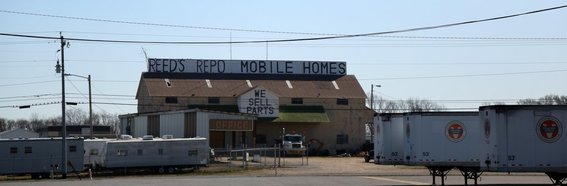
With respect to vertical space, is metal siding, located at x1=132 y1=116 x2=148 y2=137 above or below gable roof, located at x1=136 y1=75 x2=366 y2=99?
below

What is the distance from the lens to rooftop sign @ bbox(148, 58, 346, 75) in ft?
285

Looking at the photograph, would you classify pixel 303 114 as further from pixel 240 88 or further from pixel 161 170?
pixel 161 170

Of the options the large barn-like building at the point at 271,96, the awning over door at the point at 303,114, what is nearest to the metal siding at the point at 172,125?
the large barn-like building at the point at 271,96

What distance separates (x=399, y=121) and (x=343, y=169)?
23283 mm

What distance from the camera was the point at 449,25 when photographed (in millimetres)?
30984

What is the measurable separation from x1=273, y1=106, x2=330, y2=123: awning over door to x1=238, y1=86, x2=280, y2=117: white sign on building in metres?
1.32

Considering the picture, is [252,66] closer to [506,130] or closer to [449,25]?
[449,25]

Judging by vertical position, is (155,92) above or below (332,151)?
above

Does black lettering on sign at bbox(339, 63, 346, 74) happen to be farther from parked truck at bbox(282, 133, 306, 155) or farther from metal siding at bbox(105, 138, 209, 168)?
metal siding at bbox(105, 138, 209, 168)

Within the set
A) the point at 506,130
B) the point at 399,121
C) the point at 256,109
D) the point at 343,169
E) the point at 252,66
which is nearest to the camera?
the point at 506,130

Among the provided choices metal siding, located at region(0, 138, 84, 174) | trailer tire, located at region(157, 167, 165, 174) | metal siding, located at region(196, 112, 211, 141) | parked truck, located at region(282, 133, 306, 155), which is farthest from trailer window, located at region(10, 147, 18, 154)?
parked truck, located at region(282, 133, 306, 155)

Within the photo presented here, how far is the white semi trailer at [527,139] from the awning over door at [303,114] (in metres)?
56.7

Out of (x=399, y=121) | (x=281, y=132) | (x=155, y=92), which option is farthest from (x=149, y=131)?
(x=399, y=121)

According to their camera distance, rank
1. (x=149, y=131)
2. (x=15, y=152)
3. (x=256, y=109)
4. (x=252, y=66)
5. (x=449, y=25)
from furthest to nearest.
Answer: (x=252, y=66)
(x=256, y=109)
(x=149, y=131)
(x=15, y=152)
(x=449, y=25)
